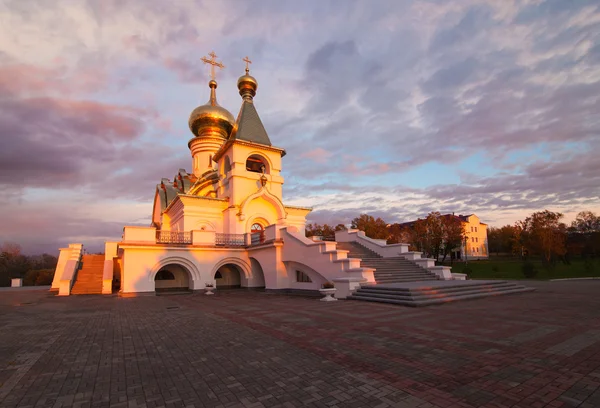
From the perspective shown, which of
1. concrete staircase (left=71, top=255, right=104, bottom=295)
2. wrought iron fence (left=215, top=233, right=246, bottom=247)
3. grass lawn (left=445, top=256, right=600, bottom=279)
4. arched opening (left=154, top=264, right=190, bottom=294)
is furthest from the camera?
grass lawn (left=445, top=256, right=600, bottom=279)

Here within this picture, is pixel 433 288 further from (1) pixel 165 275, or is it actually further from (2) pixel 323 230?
(2) pixel 323 230

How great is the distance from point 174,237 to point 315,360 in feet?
47.3

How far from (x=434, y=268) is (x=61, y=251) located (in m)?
24.8

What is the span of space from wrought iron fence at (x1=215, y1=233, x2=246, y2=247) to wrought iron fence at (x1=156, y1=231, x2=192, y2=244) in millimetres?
1659


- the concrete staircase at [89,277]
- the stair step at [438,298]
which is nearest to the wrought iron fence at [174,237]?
the concrete staircase at [89,277]

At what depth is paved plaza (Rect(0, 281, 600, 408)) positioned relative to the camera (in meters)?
3.69

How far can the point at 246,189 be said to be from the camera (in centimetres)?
2169

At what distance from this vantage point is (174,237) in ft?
57.3

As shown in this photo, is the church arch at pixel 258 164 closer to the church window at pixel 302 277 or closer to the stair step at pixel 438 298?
the church window at pixel 302 277

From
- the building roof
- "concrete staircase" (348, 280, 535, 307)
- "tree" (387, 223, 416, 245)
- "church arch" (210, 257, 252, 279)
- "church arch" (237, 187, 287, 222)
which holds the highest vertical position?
the building roof

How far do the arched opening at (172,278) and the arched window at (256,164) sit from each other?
8.56 metres

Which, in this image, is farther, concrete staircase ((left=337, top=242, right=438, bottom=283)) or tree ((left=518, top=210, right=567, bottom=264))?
tree ((left=518, top=210, right=567, bottom=264))

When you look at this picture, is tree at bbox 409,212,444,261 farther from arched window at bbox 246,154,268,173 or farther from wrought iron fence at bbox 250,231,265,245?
wrought iron fence at bbox 250,231,265,245

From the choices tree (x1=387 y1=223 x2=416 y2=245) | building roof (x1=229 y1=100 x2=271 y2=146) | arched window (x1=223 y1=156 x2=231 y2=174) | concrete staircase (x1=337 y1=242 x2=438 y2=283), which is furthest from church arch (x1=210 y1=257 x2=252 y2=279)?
tree (x1=387 y1=223 x2=416 y2=245)
